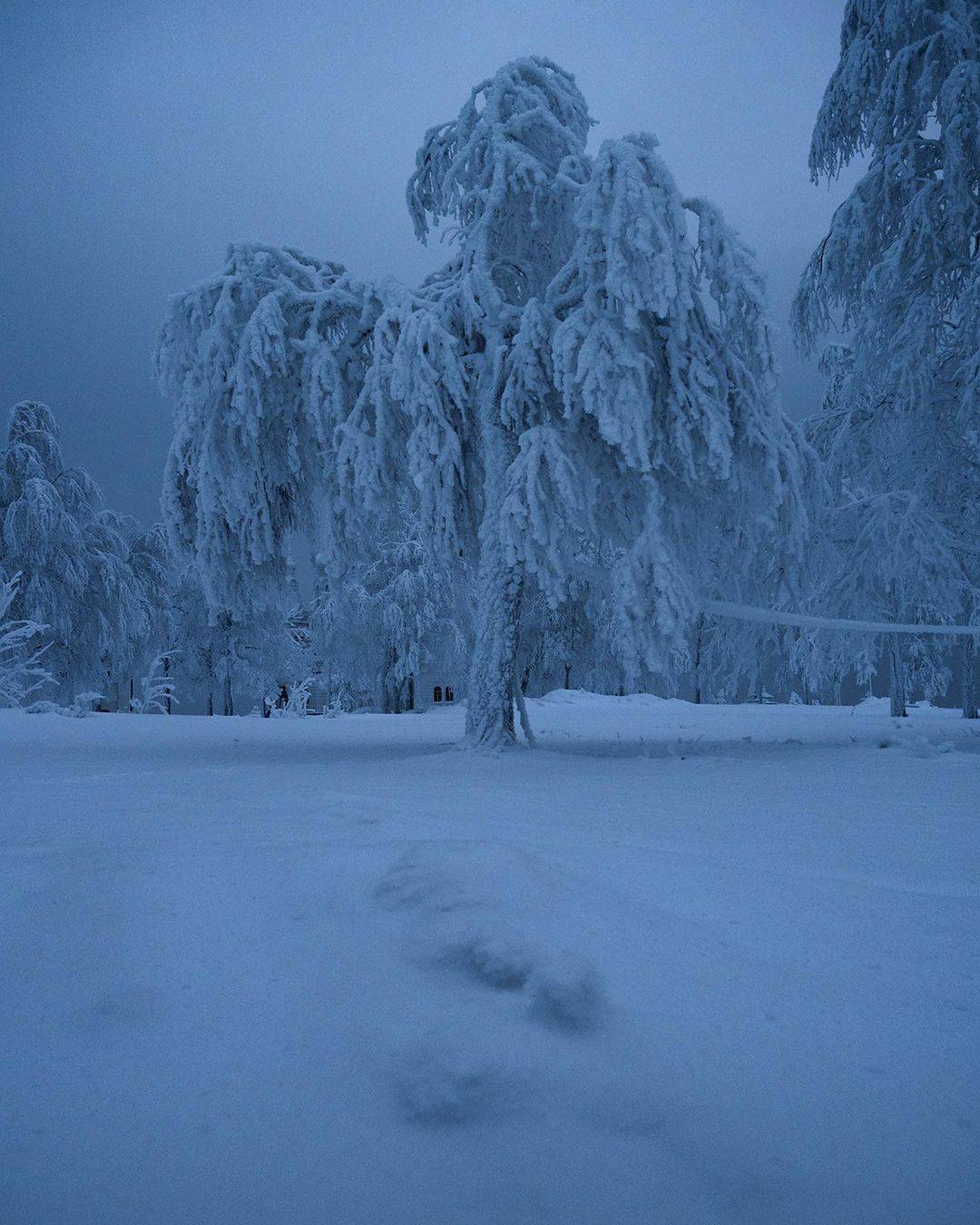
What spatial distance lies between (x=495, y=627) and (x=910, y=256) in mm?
6033

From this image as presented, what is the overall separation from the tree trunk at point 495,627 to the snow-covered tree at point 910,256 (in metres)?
4.16

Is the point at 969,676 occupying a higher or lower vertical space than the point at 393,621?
lower

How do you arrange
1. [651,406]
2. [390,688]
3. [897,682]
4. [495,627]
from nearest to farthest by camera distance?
[651,406]
[495,627]
[897,682]
[390,688]

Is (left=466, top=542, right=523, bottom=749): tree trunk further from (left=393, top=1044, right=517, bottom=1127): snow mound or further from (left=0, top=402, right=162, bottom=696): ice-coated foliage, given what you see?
(left=0, top=402, right=162, bottom=696): ice-coated foliage

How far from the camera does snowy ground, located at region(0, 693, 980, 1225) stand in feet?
3.24

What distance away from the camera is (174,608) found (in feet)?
91.6

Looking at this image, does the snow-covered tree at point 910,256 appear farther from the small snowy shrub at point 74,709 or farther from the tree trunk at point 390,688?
the tree trunk at point 390,688

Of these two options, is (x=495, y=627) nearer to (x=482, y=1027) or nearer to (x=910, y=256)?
(x=482, y=1027)

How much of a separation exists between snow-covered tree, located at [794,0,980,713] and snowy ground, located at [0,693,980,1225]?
6.58 m

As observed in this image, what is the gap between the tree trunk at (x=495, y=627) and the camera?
21.7ft

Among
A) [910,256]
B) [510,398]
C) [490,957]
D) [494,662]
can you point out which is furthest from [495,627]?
[910,256]

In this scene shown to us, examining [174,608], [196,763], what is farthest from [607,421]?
[174,608]

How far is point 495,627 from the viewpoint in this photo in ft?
22.5

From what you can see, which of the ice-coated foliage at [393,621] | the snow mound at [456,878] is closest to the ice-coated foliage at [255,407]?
the snow mound at [456,878]
